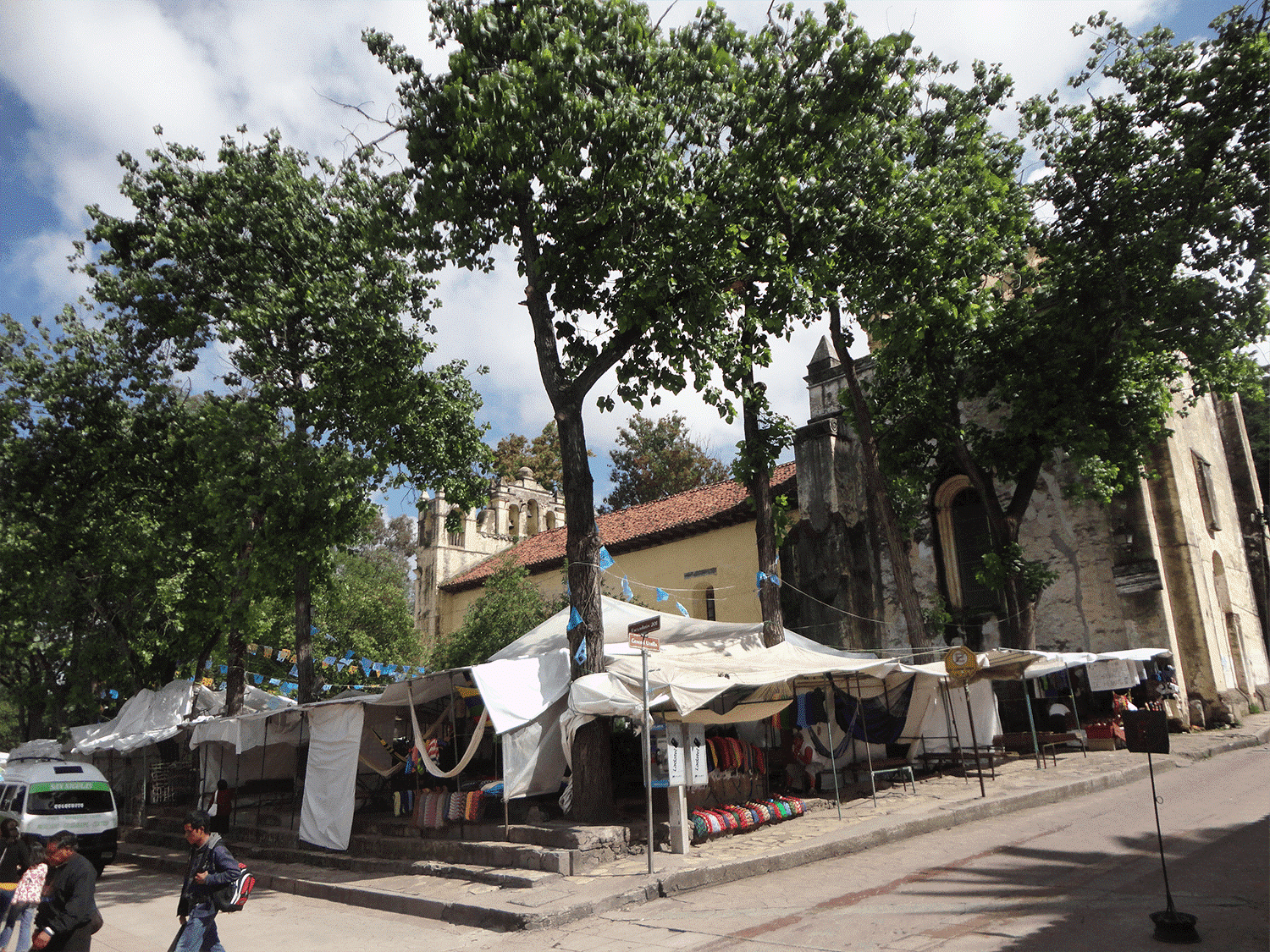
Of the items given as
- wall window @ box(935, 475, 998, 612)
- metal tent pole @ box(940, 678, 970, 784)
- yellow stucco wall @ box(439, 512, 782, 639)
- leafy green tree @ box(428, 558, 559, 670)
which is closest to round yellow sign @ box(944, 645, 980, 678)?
metal tent pole @ box(940, 678, 970, 784)

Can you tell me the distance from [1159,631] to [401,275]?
18326 mm

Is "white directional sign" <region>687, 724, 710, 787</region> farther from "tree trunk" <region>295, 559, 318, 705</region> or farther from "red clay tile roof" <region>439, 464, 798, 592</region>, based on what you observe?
"red clay tile roof" <region>439, 464, 798, 592</region>

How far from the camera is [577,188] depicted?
12.2 m

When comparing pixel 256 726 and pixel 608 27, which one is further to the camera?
pixel 256 726

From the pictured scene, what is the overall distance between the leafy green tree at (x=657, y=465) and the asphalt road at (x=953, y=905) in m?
28.3

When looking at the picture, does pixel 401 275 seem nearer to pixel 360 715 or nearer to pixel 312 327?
pixel 312 327

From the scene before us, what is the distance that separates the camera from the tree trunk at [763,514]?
1465 cm

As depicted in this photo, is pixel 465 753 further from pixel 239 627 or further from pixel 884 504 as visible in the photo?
pixel 884 504

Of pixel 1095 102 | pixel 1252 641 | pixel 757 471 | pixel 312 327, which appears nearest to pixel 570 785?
pixel 757 471

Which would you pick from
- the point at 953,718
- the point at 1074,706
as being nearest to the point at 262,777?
the point at 953,718

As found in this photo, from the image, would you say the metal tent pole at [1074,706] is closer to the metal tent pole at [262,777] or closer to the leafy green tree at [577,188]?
the leafy green tree at [577,188]

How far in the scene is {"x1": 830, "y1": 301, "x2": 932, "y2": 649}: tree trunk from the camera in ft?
51.9

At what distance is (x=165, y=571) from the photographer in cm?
2020

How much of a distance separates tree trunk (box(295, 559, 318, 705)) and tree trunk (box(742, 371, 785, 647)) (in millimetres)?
8829
